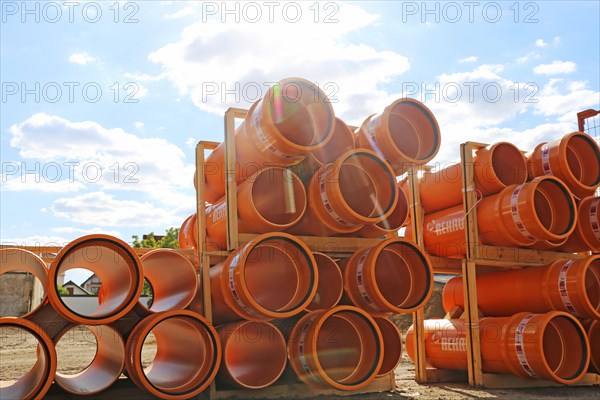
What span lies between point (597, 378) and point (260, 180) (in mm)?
4814

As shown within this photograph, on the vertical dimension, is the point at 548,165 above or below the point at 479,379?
above

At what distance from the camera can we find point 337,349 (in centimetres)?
543

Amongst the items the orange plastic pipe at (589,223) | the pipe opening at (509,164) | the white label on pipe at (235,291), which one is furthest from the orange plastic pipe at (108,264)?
the orange plastic pipe at (589,223)

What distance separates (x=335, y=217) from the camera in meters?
5.25

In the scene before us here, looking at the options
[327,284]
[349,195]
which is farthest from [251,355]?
[349,195]

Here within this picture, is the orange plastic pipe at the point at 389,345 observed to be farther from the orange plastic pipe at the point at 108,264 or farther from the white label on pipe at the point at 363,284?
the orange plastic pipe at the point at 108,264

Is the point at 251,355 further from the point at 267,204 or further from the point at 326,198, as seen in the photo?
the point at 326,198

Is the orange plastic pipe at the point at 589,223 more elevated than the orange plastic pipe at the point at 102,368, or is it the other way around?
the orange plastic pipe at the point at 589,223

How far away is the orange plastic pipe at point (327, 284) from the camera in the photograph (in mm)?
5379

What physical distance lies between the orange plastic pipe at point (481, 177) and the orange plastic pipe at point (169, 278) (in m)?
3.42

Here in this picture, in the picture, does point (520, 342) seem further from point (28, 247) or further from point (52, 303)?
point (28, 247)

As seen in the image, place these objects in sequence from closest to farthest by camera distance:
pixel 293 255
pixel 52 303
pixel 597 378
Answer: pixel 52 303 → pixel 293 255 → pixel 597 378

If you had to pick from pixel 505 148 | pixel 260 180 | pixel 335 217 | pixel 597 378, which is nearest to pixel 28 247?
pixel 260 180

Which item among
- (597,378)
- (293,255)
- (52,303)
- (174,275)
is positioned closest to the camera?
(52,303)
